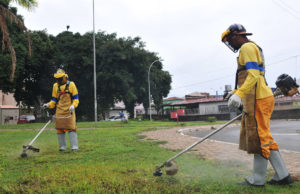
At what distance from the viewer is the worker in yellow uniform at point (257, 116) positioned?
3.21 meters

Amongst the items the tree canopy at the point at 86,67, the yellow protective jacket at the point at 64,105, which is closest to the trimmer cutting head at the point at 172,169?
the yellow protective jacket at the point at 64,105

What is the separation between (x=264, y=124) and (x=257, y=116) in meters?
0.12

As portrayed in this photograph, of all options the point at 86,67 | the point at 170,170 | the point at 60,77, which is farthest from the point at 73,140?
the point at 86,67

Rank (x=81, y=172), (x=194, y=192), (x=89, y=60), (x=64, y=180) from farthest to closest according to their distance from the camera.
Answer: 1. (x=89, y=60)
2. (x=81, y=172)
3. (x=64, y=180)
4. (x=194, y=192)

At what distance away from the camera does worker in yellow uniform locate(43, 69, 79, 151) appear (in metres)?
6.54

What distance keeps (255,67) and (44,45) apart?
3051 centimetres

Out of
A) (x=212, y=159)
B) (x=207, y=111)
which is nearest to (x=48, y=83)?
(x=207, y=111)

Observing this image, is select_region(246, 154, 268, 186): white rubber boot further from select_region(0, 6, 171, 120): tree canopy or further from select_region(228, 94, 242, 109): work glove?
select_region(0, 6, 171, 120): tree canopy

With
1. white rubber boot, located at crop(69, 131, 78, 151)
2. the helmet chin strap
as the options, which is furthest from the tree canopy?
A: the helmet chin strap

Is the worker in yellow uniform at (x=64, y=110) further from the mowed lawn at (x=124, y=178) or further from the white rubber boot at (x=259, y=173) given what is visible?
the white rubber boot at (x=259, y=173)

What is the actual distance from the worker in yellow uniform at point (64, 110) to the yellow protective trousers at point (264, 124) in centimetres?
451

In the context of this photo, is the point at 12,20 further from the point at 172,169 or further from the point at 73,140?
the point at 172,169

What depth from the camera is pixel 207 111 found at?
3994 cm

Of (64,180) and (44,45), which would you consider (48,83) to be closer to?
(44,45)
